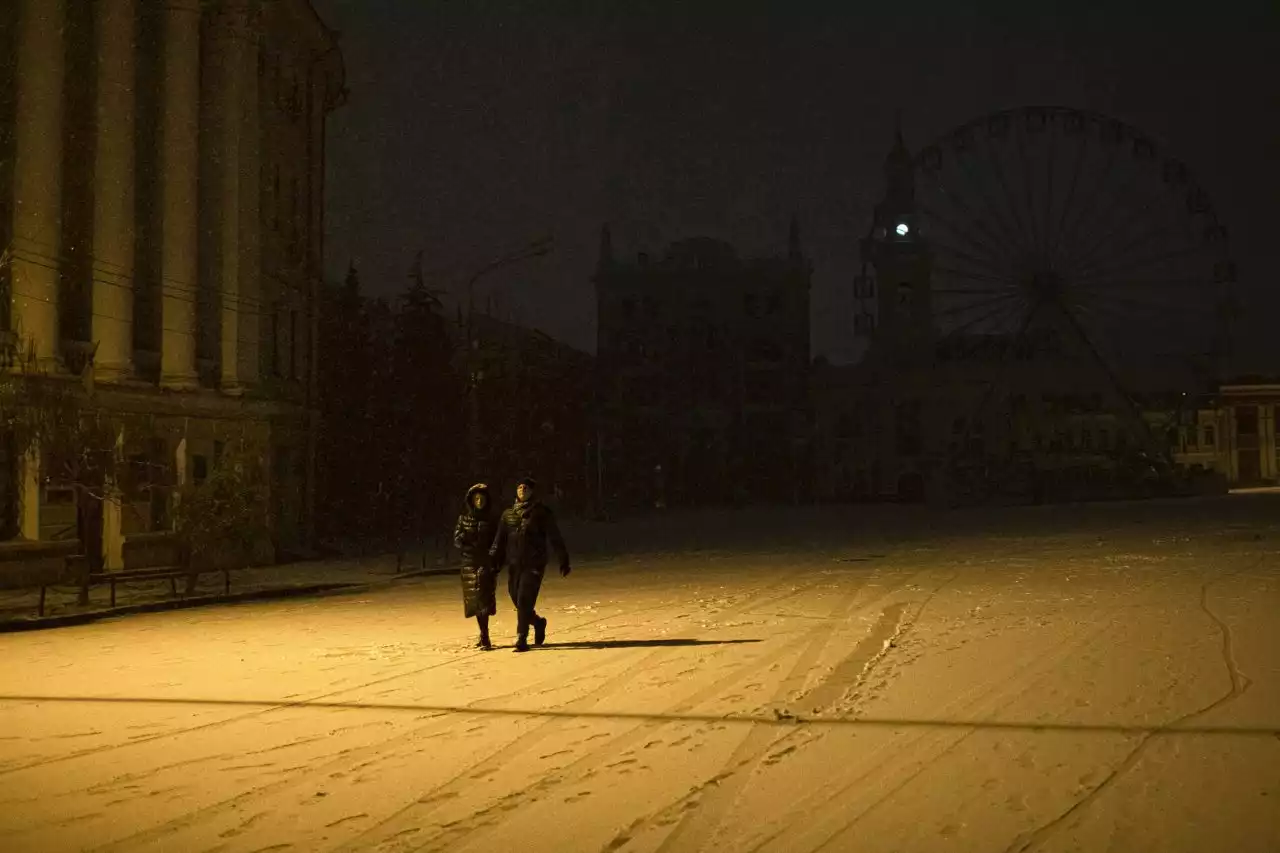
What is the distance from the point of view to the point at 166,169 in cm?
3306

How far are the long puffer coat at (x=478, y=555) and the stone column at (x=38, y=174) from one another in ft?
59.3

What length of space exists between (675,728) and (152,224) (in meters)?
29.4

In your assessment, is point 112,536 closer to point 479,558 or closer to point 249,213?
point 249,213

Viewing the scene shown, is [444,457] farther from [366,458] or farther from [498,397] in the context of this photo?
[498,397]

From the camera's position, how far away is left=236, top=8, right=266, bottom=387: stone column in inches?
1372

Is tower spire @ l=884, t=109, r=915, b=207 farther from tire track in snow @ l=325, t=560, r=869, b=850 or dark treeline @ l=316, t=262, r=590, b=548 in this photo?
tire track in snow @ l=325, t=560, r=869, b=850

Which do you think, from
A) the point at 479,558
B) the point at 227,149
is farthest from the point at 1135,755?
the point at 227,149

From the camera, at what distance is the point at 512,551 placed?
13.8 meters

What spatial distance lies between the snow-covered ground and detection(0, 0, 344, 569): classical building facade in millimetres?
12049

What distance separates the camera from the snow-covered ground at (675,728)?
267 inches

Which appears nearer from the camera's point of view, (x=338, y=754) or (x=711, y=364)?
(x=338, y=754)

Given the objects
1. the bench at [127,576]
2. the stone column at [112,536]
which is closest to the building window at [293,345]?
the stone column at [112,536]

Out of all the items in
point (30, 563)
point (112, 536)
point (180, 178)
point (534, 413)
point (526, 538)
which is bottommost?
point (30, 563)

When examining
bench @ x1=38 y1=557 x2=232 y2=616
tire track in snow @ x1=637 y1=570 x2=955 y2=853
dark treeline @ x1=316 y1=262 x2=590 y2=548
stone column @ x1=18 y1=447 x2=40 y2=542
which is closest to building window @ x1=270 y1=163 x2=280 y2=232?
dark treeline @ x1=316 y1=262 x2=590 y2=548
